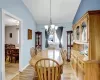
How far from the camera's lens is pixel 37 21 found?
6.81m

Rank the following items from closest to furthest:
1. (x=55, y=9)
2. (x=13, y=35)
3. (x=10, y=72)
A: (x=10, y=72)
(x=55, y=9)
(x=13, y=35)

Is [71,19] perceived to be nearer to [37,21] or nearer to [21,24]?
[37,21]

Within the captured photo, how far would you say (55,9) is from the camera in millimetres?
5250

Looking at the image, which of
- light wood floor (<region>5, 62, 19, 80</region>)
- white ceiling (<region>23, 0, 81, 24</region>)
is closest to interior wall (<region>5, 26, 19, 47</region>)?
white ceiling (<region>23, 0, 81, 24</region>)

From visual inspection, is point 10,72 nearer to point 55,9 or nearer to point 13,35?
point 55,9

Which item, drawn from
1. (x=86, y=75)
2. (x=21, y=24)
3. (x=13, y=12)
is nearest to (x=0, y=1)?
(x=13, y=12)

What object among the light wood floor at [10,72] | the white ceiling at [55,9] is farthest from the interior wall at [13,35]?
the light wood floor at [10,72]

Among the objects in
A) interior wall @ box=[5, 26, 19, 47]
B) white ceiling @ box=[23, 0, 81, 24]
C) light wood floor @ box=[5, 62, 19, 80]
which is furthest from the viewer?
interior wall @ box=[5, 26, 19, 47]

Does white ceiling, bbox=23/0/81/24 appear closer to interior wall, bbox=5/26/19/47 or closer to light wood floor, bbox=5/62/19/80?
interior wall, bbox=5/26/19/47

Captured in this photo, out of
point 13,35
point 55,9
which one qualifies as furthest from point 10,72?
point 13,35

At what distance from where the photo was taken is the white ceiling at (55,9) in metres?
4.63

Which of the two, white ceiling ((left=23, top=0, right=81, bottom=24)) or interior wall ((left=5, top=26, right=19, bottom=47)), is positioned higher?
white ceiling ((left=23, top=0, right=81, bottom=24))

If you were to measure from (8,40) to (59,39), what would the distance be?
13.7 feet

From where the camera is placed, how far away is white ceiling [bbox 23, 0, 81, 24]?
4.63 meters
